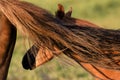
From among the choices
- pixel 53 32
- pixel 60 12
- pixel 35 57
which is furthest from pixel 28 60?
pixel 53 32

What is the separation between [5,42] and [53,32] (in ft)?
1.13

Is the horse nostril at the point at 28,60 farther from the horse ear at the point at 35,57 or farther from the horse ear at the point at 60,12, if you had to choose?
the horse ear at the point at 60,12

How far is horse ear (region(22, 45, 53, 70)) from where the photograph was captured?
152 inches

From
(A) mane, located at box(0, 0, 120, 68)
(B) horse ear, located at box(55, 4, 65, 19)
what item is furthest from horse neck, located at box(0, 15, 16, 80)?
(B) horse ear, located at box(55, 4, 65, 19)

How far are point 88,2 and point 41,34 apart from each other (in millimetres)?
12560

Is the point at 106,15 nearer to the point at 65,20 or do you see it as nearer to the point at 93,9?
the point at 93,9

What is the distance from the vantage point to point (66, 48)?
3.62 meters

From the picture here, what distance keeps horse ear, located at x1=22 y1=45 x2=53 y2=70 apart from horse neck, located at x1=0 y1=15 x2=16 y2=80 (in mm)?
266

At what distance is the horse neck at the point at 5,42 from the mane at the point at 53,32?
97 millimetres

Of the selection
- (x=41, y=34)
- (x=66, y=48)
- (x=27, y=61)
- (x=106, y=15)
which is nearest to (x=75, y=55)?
(x=66, y=48)

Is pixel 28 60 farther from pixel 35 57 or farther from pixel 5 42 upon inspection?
pixel 5 42

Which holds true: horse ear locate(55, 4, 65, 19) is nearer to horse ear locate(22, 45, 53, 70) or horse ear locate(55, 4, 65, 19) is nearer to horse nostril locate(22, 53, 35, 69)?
horse ear locate(22, 45, 53, 70)

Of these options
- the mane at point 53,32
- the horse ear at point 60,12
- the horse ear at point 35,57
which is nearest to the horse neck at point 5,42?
the mane at point 53,32

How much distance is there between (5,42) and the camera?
3.54 metres
